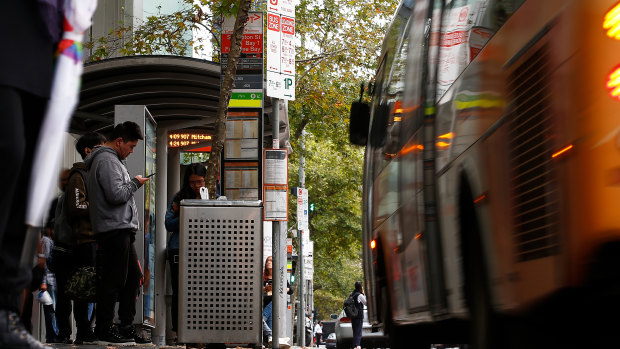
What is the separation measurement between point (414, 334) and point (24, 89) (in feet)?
21.3

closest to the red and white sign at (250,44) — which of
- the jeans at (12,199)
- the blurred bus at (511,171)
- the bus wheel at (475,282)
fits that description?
the blurred bus at (511,171)

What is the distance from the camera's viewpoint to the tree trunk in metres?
11.9

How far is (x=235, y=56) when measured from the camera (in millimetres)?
12297

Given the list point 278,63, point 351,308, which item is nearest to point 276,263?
point 278,63

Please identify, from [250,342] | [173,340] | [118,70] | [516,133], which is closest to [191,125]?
[118,70]

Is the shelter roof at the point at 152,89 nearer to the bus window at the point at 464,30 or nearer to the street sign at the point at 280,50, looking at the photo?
the street sign at the point at 280,50

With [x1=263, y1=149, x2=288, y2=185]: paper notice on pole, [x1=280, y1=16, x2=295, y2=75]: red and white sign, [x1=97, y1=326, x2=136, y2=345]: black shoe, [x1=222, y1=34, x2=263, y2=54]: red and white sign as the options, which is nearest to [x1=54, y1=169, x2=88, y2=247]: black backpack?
[x1=97, y1=326, x2=136, y2=345]: black shoe

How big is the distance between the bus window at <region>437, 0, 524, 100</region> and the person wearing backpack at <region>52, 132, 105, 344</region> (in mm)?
4489

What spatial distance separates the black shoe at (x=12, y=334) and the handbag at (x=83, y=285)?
6.58 metres

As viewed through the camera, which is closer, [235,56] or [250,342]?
[250,342]

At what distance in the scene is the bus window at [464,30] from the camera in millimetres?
4883

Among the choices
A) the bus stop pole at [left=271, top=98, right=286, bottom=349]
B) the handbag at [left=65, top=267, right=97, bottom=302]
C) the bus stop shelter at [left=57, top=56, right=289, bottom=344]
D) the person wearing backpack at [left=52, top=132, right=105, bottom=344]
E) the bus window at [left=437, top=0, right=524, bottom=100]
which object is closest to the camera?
the bus window at [left=437, top=0, right=524, bottom=100]

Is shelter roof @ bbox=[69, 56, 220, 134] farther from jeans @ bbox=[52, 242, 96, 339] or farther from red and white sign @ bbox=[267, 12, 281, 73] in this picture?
jeans @ bbox=[52, 242, 96, 339]

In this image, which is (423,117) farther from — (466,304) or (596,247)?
(596,247)
